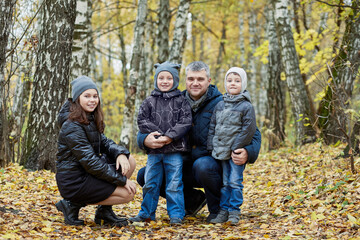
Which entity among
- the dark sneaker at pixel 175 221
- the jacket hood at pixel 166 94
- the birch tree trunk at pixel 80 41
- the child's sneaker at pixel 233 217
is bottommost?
the dark sneaker at pixel 175 221

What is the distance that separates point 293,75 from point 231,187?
5.72 metres

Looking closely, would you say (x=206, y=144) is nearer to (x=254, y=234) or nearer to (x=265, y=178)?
(x=254, y=234)

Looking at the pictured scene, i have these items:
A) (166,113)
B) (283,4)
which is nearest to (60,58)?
(166,113)

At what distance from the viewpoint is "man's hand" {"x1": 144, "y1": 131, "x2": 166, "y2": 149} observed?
415 centimetres

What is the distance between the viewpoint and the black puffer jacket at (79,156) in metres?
3.76

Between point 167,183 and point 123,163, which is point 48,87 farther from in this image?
point 167,183

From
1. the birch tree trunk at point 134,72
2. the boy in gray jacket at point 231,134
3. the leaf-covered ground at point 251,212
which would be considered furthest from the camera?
the birch tree trunk at point 134,72

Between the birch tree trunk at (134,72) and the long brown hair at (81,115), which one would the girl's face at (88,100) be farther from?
the birch tree trunk at (134,72)

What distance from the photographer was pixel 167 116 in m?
4.32

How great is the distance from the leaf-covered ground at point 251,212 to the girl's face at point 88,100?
1.25 m

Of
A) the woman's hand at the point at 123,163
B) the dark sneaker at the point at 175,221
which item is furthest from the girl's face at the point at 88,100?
the dark sneaker at the point at 175,221

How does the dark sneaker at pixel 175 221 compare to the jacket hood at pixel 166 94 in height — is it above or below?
below

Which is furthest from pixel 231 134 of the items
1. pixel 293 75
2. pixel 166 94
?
pixel 293 75

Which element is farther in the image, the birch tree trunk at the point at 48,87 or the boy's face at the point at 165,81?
the birch tree trunk at the point at 48,87
